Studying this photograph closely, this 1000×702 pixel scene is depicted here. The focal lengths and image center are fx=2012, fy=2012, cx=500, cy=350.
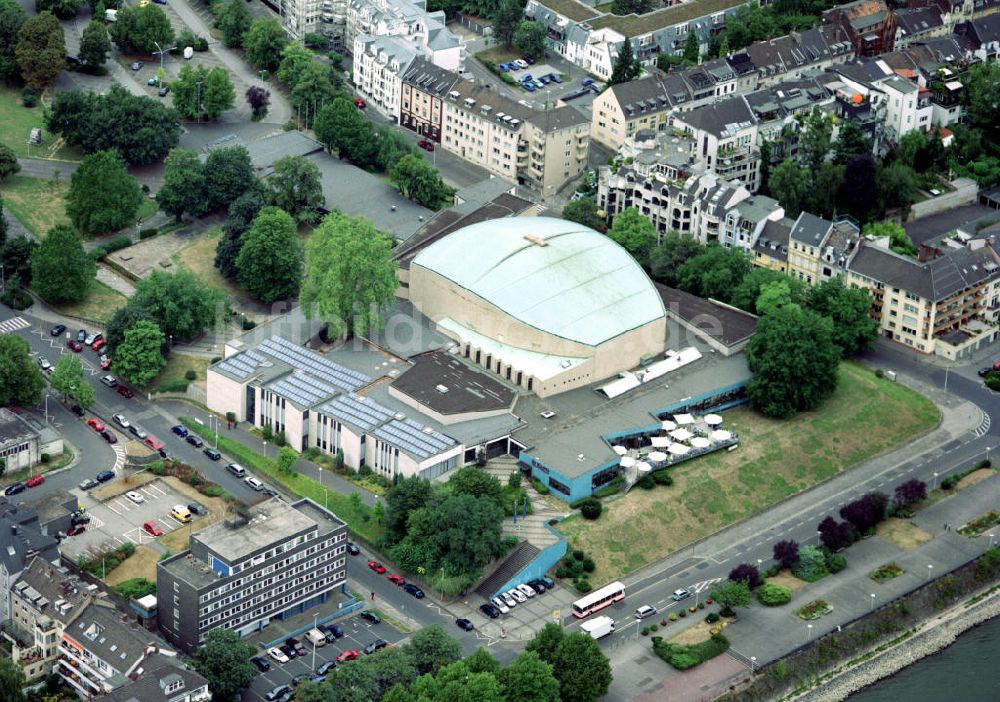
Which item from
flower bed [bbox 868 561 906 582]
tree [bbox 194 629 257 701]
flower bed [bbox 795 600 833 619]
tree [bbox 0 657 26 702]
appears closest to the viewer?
tree [bbox 0 657 26 702]

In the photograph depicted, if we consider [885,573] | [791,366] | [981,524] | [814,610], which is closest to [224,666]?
[814,610]

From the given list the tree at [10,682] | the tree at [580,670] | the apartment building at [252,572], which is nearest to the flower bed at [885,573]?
the tree at [580,670]

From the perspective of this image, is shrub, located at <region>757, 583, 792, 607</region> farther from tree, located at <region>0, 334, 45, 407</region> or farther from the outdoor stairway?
tree, located at <region>0, 334, 45, 407</region>

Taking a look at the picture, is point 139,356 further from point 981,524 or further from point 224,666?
point 981,524

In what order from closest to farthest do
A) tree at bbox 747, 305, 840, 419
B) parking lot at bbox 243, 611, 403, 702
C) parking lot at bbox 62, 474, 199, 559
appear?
parking lot at bbox 243, 611, 403, 702 < parking lot at bbox 62, 474, 199, 559 < tree at bbox 747, 305, 840, 419

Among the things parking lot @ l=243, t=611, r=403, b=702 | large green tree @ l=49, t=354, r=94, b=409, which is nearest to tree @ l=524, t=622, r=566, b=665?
parking lot @ l=243, t=611, r=403, b=702

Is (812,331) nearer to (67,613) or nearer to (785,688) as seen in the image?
(785,688)
